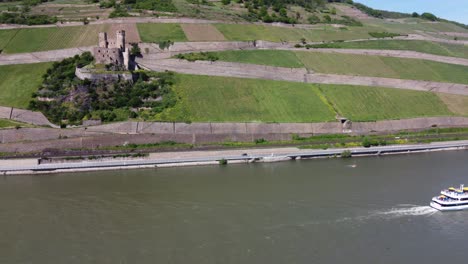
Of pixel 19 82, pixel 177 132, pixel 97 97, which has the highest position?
pixel 19 82

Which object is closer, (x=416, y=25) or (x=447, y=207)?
(x=447, y=207)

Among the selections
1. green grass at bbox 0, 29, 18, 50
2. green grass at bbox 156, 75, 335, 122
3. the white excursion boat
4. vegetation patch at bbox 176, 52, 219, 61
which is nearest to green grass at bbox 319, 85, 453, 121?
green grass at bbox 156, 75, 335, 122

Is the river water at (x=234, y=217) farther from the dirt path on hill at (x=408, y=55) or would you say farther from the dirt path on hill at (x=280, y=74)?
the dirt path on hill at (x=408, y=55)

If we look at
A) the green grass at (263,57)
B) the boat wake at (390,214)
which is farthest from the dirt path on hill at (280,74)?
the boat wake at (390,214)

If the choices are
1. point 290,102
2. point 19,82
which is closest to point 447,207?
point 290,102

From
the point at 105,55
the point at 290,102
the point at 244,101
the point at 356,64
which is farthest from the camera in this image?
the point at 356,64

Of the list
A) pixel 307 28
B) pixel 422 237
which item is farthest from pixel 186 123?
pixel 307 28

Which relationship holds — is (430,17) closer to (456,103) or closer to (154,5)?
(456,103)
